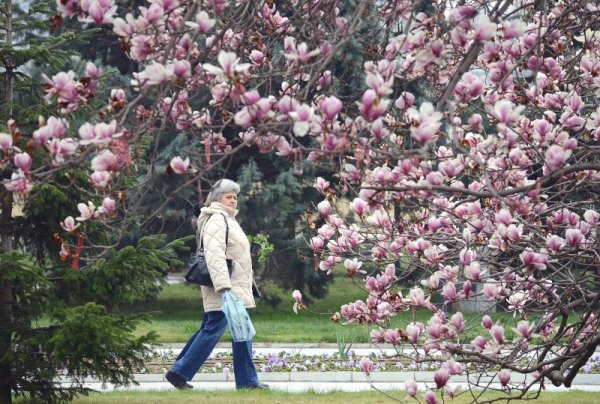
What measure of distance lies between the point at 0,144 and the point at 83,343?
3.31 metres

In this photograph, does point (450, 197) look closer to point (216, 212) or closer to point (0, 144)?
point (216, 212)

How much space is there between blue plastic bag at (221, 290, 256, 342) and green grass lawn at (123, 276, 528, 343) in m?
0.63

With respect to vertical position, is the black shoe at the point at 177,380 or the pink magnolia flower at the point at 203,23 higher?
the pink magnolia flower at the point at 203,23

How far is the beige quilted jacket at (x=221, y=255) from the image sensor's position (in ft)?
29.1

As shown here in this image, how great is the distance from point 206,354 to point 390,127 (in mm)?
4651

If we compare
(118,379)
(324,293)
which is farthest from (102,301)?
(324,293)

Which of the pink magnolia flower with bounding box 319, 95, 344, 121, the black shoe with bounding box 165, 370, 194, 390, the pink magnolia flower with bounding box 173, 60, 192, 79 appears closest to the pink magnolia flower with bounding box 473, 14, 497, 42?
the pink magnolia flower with bounding box 319, 95, 344, 121

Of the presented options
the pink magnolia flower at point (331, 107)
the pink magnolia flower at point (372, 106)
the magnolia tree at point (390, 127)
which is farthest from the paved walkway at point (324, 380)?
the pink magnolia flower at point (372, 106)

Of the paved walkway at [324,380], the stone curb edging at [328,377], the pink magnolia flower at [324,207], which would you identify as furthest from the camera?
the stone curb edging at [328,377]

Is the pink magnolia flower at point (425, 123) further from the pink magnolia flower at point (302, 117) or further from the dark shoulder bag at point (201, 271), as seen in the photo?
the dark shoulder bag at point (201, 271)

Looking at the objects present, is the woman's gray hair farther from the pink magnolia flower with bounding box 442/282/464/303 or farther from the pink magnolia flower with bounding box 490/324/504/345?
the pink magnolia flower with bounding box 490/324/504/345

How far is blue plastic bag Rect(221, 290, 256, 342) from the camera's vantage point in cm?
878

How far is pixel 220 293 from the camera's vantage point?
8938 millimetres

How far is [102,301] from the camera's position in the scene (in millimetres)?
8109
